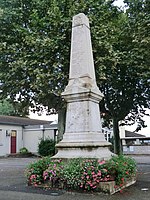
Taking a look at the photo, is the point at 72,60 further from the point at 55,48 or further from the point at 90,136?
the point at 55,48

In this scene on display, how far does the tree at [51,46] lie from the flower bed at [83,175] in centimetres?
658

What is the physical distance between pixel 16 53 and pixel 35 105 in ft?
15.6

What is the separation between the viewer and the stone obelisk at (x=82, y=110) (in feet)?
24.0

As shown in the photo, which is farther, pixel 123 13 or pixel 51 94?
pixel 123 13

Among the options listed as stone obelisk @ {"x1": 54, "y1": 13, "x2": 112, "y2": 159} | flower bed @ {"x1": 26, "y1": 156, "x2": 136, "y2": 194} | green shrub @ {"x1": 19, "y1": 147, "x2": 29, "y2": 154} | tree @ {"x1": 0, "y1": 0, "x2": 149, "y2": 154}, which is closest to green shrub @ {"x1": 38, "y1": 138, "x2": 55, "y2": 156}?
green shrub @ {"x1": 19, "y1": 147, "x2": 29, "y2": 154}

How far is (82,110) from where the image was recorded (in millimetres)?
7750

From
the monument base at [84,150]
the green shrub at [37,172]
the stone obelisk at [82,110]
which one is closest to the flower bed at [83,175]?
the green shrub at [37,172]

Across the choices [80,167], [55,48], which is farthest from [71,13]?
[80,167]

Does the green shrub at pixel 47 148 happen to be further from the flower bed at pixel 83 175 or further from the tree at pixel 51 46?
the flower bed at pixel 83 175

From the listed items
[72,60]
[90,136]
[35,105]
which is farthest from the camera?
[35,105]

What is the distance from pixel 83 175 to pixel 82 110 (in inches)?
84.0

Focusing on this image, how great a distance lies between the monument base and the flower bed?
1.03 ft

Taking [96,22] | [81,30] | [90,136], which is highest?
[96,22]

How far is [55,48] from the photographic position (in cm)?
1319
